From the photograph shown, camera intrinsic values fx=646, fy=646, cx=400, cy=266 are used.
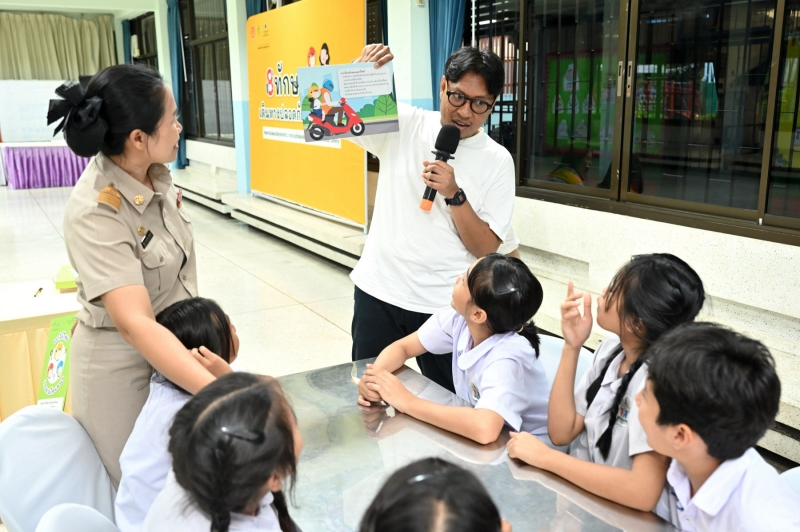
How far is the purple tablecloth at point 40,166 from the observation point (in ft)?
33.8

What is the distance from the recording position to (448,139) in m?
1.84

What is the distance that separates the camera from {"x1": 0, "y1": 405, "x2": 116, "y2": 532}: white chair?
1258 millimetres

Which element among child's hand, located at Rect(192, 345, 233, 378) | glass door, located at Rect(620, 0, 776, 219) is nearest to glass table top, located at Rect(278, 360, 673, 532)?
child's hand, located at Rect(192, 345, 233, 378)

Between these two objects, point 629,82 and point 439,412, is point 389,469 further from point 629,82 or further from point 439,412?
point 629,82

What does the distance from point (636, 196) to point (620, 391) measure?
2.60 metres

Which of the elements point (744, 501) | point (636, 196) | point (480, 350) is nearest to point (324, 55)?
point (636, 196)

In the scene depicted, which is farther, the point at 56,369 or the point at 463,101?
the point at 56,369

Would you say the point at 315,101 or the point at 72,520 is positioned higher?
the point at 315,101

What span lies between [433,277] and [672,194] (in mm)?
2256

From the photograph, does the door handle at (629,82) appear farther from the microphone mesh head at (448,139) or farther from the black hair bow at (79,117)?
the black hair bow at (79,117)

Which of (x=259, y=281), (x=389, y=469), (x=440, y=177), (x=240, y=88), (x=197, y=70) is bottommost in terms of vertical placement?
(x=259, y=281)

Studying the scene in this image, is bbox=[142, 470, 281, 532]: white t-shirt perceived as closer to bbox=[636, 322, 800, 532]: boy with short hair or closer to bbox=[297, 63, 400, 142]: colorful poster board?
bbox=[636, 322, 800, 532]: boy with short hair

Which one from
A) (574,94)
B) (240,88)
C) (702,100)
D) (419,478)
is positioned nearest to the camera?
(419,478)

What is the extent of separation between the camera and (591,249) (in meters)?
3.80
